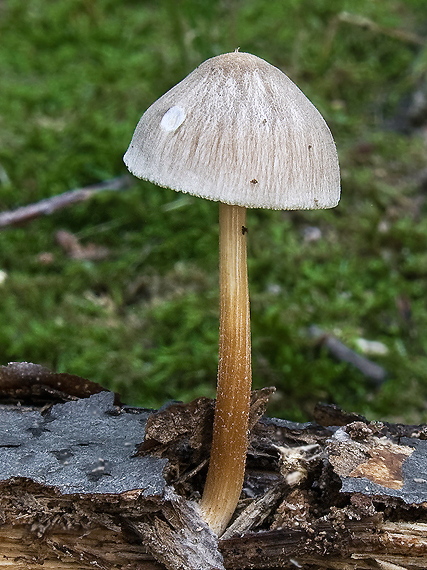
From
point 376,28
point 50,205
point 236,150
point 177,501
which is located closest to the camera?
point 236,150

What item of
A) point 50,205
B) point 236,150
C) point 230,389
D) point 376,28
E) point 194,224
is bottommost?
point 230,389

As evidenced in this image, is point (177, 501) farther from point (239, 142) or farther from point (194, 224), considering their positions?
point (194, 224)

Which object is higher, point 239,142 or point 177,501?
point 239,142

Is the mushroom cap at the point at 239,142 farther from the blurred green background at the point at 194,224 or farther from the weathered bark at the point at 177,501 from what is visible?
the blurred green background at the point at 194,224

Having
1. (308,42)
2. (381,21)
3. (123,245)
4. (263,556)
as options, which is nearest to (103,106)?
(123,245)

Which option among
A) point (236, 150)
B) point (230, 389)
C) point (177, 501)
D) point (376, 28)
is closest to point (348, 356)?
point (230, 389)

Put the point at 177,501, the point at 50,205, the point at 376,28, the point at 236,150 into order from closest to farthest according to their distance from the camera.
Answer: the point at 236,150, the point at 177,501, the point at 50,205, the point at 376,28

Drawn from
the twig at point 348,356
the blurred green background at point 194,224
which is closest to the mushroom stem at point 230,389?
the blurred green background at point 194,224
